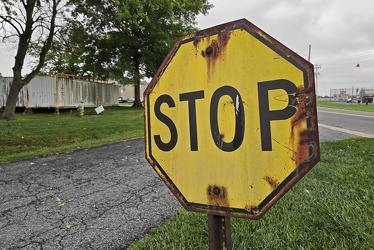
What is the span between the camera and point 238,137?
3.01ft

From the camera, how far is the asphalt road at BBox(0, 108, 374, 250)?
2.12m

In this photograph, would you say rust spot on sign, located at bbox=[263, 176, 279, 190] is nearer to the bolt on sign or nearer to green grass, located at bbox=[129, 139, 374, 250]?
the bolt on sign

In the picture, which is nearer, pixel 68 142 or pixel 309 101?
pixel 309 101

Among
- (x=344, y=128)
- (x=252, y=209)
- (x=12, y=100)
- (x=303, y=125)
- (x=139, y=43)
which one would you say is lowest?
(x=344, y=128)

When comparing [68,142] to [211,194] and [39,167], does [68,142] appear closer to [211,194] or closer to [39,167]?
[39,167]

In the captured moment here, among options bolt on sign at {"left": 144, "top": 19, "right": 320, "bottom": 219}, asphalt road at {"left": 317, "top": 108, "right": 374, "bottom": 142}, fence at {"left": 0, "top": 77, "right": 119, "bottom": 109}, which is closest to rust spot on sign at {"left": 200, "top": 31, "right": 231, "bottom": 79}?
bolt on sign at {"left": 144, "top": 19, "right": 320, "bottom": 219}

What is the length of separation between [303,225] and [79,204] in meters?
2.24

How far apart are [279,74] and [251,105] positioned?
14 centimetres

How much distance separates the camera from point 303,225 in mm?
1987

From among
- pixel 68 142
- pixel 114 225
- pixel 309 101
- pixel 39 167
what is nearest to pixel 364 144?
pixel 114 225

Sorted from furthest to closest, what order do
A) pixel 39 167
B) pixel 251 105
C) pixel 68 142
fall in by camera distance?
pixel 68 142
pixel 39 167
pixel 251 105

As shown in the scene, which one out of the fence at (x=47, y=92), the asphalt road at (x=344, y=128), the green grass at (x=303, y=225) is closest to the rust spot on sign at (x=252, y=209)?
the green grass at (x=303, y=225)

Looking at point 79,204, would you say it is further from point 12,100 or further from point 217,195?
point 12,100

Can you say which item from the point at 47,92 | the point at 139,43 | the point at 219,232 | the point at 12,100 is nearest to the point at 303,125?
the point at 219,232
